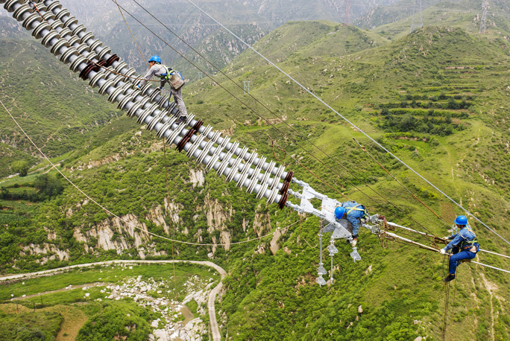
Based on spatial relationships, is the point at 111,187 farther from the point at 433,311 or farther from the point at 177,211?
the point at 433,311

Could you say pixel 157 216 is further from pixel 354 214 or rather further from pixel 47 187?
pixel 354 214

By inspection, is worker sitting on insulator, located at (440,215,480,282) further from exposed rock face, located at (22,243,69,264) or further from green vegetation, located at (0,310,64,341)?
exposed rock face, located at (22,243,69,264)

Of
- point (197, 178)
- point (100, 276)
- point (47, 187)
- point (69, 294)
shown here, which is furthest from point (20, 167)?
point (197, 178)

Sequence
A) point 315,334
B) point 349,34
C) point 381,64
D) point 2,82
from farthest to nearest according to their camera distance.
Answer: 1. point 349,34
2. point 2,82
3. point 381,64
4. point 315,334

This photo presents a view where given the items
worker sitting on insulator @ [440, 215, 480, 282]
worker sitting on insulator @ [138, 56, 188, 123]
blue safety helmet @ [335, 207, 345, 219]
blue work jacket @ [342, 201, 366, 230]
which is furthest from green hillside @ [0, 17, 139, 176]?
worker sitting on insulator @ [440, 215, 480, 282]

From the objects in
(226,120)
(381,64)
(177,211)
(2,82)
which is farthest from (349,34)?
(2,82)
